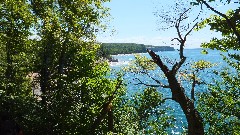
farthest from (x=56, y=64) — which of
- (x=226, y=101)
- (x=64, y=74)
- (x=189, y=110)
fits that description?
(x=189, y=110)

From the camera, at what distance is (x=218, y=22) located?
47.0 ft

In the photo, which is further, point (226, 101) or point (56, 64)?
point (56, 64)

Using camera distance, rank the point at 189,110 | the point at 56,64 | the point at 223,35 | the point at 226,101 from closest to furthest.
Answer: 1. the point at 189,110
2. the point at 223,35
3. the point at 226,101
4. the point at 56,64

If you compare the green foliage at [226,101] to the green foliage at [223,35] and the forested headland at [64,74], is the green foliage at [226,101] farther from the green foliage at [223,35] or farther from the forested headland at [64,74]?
the green foliage at [223,35]

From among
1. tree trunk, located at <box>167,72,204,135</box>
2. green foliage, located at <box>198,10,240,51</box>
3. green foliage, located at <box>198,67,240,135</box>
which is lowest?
green foliage, located at <box>198,67,240,135</box>

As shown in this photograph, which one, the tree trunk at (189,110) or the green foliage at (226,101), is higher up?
the tree trunk at (189,110)

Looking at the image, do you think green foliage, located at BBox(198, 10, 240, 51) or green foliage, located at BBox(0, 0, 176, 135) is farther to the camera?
green foliage, located at BBox(0, 0, 176, 135)

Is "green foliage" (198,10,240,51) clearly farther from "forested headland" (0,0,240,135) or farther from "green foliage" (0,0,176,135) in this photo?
"green foliage" (0,0,176,135)

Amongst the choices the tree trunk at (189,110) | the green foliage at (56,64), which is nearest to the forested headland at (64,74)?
the green foliage at (56,64)

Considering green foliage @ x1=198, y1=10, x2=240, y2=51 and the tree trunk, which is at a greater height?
green foliage @ x1=198, y1=10, x2=240, y2=51

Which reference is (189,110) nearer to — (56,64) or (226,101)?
(226,101)

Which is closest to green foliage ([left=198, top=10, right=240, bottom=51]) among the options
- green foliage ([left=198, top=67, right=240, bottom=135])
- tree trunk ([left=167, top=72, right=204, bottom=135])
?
tree trunk ([left=167, top=72, right=204, bottom=135])

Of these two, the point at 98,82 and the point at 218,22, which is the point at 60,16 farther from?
the point at 218,22

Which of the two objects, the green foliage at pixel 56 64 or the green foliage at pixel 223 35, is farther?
the green foliage at pixel 56 64
